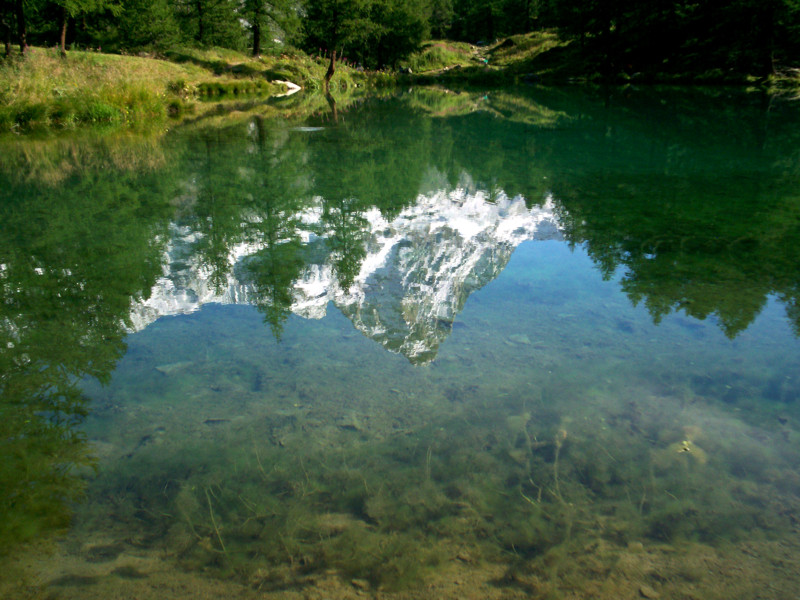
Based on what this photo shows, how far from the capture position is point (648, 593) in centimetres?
201

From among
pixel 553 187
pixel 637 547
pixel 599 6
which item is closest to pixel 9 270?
pixel 637 547

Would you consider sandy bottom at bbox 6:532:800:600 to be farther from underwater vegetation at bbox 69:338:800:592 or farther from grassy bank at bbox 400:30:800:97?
grassy bank at bbox 400:30:800:97

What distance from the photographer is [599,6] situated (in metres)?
40.4

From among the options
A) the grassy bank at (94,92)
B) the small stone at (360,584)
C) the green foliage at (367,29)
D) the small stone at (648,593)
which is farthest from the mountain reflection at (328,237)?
the green foliage at (367,29)

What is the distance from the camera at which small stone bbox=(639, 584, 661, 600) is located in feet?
6.54

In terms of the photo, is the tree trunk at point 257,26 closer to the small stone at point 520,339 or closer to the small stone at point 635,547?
the small stone at point 520,339

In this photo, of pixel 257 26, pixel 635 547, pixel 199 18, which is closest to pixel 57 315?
pixel 635 547

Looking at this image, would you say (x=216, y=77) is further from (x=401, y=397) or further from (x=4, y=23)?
(x=401, y=397)

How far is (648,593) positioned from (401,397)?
5.30 feet

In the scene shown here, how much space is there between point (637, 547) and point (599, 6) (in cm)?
4716

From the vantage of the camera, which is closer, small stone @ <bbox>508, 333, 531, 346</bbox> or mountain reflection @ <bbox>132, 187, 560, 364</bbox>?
Answer: small stone @ <bbox>508, 333, 531, 346</bbox>

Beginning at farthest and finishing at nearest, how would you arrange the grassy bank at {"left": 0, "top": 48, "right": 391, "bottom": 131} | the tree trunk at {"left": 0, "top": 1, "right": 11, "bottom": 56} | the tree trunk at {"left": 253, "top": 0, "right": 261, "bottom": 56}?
the tree trunk at {"left": 253, "top": 0, "right": 261, "bottom": 56}, the tree trunk at {"left": 0, "top": 1, "right": 11, "bottom": 56}, the grassy bank at {"left": 0, "top": 48, "right": 391, "bottom": 131}

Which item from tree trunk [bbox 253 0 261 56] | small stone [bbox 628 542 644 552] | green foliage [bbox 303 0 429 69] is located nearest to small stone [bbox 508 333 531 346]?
small stone [bbox 628 542 644 552]

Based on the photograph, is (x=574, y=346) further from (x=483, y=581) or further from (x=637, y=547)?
(x=483, y=581)
